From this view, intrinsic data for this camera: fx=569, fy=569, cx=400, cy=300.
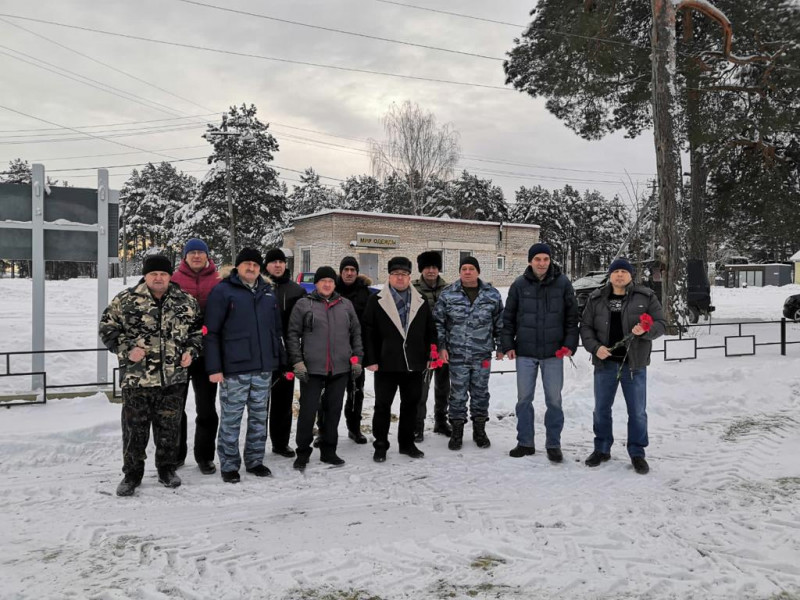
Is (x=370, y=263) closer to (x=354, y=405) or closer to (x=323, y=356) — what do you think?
(x=354, y=405)

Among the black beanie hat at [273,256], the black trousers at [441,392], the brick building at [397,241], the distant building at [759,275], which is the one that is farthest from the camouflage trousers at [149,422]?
the distant building at [759,275]

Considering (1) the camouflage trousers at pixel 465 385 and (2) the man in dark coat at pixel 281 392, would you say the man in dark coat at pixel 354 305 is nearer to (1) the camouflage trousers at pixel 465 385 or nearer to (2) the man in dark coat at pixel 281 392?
(2) the man in dark coat at pixel 281 392

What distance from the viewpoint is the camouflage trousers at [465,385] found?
562cm

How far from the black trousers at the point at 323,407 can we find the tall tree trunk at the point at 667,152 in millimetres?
11045

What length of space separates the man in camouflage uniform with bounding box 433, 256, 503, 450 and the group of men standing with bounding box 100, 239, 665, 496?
12mm

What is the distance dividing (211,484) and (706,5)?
1585 centimetres

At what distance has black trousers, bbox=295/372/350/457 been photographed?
5.06 metres

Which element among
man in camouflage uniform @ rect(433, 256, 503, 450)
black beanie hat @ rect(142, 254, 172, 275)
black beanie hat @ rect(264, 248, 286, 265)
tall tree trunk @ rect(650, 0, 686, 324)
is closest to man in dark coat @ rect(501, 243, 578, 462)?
man in camouflage uniform @ rect(433, 256, 503, 450)

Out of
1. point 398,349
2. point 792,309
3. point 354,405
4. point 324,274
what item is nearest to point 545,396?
point 398,349

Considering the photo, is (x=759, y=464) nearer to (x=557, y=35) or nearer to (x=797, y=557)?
(x=797, y=557)

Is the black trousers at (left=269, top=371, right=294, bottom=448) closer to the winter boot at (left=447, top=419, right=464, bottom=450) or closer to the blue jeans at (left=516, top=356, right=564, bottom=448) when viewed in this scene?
the winter boot at (left=447, top=419, right=464, bottom=450)

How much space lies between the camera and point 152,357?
436 centimetres

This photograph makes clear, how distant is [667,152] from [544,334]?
10456mm

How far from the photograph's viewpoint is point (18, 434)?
5.35 m
